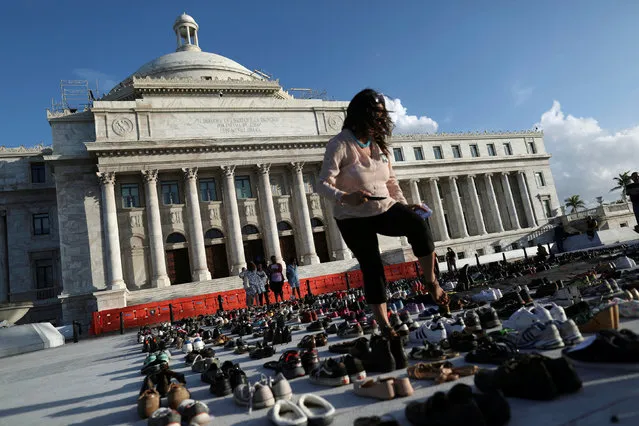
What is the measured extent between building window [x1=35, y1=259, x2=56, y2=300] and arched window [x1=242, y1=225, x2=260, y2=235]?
1664cm

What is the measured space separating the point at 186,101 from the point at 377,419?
32576 millimetres

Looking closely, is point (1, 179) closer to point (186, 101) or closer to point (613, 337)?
point (186, 101)

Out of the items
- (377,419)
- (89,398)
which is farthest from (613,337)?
(89,398)

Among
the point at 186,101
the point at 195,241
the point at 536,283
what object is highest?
the point at 186,101

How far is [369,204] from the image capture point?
11.0 ft

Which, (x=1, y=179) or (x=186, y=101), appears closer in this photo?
(x=186, y=101)

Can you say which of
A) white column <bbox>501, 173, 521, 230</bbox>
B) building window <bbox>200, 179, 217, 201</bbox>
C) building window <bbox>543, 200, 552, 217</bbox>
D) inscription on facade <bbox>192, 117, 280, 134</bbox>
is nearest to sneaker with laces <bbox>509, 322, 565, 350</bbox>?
building window <bbox>200, 179, 217, 201</bbox>

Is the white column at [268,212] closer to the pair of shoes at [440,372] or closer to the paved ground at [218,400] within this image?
the paved ground at [218,400]

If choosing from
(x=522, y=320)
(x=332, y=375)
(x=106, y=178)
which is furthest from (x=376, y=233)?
(x=106, y=178)

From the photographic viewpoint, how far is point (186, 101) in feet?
101

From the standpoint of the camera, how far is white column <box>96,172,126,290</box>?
2491 centimetres

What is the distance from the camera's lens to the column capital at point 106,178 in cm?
2605

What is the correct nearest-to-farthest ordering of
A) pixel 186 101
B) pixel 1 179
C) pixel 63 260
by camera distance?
pixel 63 260
pixel 186 101
pixel 1 179

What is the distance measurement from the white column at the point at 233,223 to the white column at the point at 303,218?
479 centimetres
